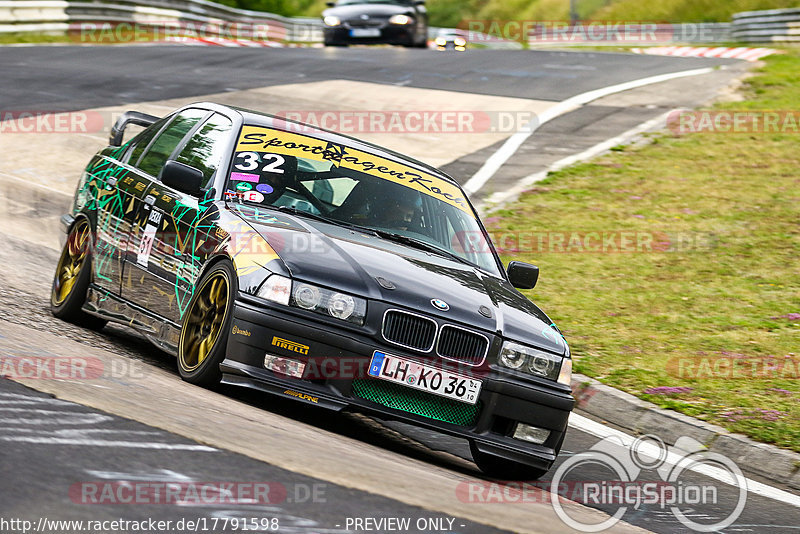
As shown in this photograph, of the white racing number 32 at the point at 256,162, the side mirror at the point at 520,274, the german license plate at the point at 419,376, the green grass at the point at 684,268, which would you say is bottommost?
the green grass at the point at 684,268

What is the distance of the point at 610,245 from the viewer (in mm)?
12617

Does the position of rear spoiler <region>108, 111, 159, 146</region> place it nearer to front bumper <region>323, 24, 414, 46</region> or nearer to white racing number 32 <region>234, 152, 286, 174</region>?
white racing number 32 <region>234, 152, 286, 174</region>

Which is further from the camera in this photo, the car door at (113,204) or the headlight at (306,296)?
the car door at (113,204)

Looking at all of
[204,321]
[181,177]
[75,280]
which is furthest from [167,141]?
[204,321]

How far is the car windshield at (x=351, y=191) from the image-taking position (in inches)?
269

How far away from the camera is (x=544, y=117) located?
1883 centimetres

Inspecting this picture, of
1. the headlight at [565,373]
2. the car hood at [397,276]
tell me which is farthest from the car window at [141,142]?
the headlight at [565,373]

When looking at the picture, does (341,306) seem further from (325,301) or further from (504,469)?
(504,469)

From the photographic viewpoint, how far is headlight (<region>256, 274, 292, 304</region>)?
571cm

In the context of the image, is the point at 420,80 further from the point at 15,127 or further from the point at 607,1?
the point at 607,1

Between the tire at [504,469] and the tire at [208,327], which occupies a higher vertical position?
the tire at [208,327]

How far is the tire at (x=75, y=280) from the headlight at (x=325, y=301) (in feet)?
8.44

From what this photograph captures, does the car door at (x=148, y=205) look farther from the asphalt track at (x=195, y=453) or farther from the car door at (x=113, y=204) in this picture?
the asphalt track at (x=195, y=453)

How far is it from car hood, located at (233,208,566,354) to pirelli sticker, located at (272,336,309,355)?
1.02ft
